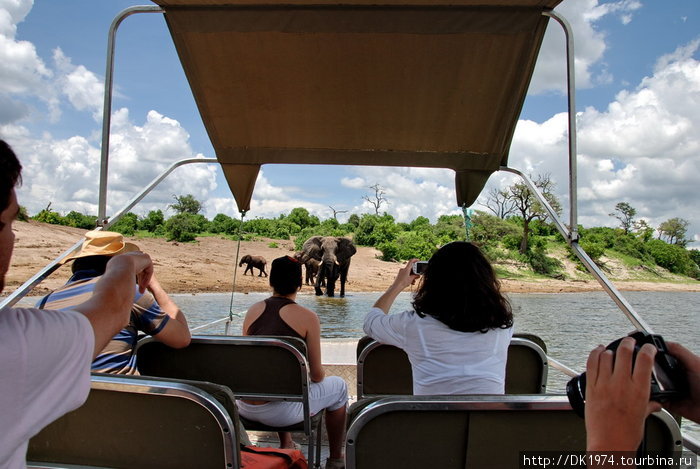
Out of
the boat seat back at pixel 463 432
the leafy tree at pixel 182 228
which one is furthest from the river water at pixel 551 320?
the leafy tree at pixel 182 228

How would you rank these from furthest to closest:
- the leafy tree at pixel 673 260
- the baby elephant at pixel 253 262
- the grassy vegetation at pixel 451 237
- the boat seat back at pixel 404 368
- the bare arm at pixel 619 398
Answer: the leafy tree at pixel 673 260
the grassy vegetation at pixel 451 237
the baby elephant at pixel 253 262
the boat seat back at pixel 404 368
the bare arm at pixel 619 398

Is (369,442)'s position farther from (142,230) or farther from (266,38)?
(142,230)

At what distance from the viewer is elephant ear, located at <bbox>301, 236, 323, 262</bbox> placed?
2352 centimetres

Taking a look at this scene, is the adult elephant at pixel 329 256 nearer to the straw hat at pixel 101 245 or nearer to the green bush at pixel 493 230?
the green bush at pixel 493 230

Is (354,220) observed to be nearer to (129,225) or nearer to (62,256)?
(129,225)

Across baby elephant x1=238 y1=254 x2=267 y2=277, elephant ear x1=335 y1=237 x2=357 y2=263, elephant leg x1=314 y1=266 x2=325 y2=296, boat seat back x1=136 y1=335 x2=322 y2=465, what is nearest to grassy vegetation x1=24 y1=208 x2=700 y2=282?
baby elephant x1=238 y1=254 x2=267 y2=277

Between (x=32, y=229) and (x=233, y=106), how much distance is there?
24.2 meters

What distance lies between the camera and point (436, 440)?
1329 mm

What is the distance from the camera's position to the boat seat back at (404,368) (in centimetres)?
234

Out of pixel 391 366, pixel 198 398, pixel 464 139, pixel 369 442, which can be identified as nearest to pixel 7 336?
pixel 198 398

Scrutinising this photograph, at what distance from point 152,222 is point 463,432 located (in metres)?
36.1

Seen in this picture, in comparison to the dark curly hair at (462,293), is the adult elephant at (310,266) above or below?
below

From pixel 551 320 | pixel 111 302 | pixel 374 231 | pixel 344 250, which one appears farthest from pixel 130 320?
pixel 374 231

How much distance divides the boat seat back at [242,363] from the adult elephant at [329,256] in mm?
20539
